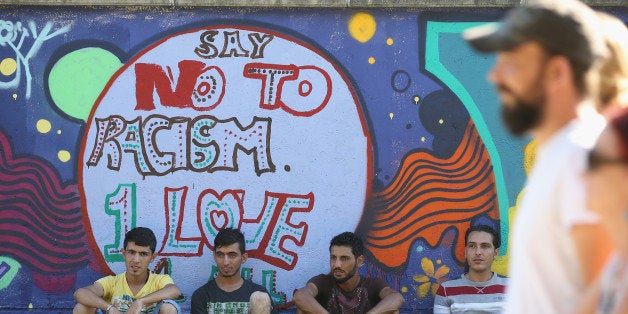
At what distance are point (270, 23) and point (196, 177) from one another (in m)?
1.28

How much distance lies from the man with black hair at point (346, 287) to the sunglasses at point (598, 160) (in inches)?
176

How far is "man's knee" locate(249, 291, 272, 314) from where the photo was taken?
6730 mm

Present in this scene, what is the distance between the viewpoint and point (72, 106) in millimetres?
7180

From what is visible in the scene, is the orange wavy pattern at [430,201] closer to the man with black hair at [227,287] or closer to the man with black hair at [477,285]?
the man with black hair at [477,285]

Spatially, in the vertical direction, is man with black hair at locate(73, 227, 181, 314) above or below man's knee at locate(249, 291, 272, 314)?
above

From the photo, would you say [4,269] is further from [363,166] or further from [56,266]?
[363,166]

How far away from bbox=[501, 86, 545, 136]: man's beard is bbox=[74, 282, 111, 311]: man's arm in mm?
4522

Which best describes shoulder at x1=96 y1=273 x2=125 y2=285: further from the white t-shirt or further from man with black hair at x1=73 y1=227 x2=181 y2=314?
the white t-shirt

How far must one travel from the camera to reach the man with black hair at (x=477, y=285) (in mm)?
6832

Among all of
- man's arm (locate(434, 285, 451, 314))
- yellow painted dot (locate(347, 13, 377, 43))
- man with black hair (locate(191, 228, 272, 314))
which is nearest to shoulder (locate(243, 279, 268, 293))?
man with black hair (locate(191, 228, 272, 314))

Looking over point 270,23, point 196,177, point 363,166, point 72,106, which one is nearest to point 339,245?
point 363,166

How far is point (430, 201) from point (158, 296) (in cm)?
210

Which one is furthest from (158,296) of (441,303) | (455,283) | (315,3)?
(315,3)

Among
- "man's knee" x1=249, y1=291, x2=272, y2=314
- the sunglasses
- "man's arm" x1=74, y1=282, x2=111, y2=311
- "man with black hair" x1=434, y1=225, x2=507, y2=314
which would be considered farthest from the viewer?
"man with black hair" x1=434, y1=225, x2=507, y2=314
